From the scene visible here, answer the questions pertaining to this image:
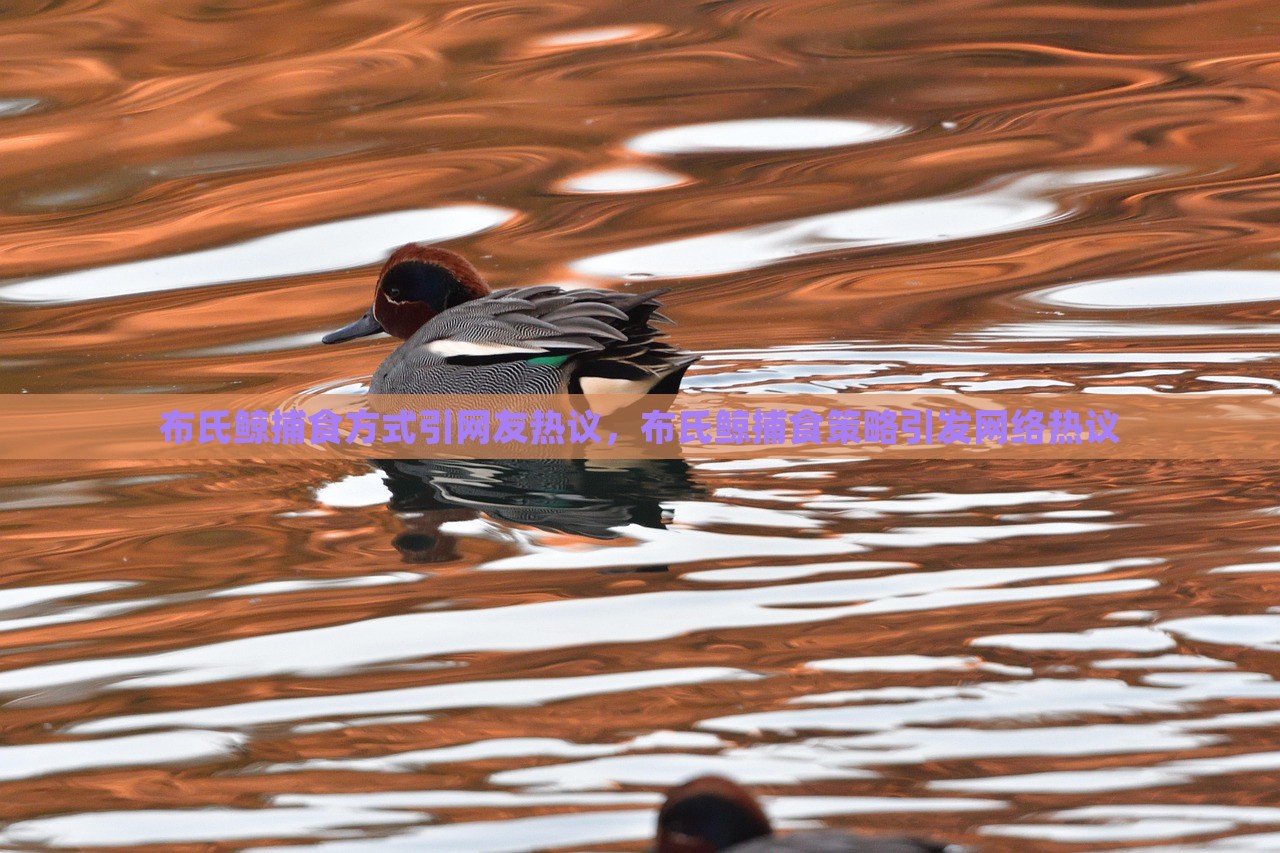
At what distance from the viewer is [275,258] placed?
1004cm

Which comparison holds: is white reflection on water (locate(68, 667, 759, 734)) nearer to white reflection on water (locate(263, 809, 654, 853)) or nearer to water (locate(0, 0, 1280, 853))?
water (locate(0, 0, 1280, 853))

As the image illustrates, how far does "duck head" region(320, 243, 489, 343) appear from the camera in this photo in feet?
25.5

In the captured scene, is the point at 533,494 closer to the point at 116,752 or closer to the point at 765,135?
the point at 116,752

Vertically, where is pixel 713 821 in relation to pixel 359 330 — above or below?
below

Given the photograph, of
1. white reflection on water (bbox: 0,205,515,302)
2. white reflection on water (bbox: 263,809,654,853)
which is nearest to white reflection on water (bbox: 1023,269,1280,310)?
white reflection on water (bbox: 0,205,515,302)

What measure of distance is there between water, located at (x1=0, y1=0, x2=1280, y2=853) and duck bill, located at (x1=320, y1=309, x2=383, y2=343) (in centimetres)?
27

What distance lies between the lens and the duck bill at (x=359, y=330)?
26.2ft

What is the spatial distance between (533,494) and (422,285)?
1790 mm

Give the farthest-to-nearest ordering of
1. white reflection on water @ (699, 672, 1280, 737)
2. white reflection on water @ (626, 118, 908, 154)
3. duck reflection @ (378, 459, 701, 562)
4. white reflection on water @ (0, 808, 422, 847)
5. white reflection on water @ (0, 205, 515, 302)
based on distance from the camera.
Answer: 1. white reflection on water @ (626, 118, 908, 154)
2. white reflection on water @ (0, 205, 515, 302)
3. duck reflection @ (378, 459, 701, 562)
4. white reflection on water @ (699, 672, 1280, 737)
5. white reflection on water @ (0, 808, 422, 847)

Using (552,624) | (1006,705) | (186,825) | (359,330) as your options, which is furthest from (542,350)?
(186,825)

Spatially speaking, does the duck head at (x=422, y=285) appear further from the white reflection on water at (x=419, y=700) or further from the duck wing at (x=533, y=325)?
the white reflection on water at (x=419, y=700)

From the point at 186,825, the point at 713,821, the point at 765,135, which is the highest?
the point at 765,135

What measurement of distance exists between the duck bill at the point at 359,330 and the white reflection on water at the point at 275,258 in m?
1.91

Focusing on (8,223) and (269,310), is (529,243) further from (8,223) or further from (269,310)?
(8,223)
